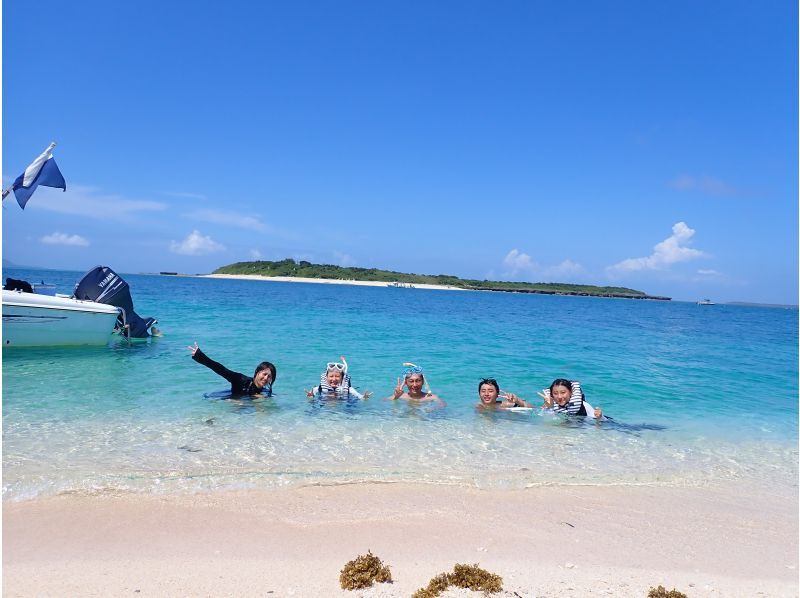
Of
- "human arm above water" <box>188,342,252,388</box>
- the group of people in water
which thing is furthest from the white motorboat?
"human arm above water" <box>188,342,252,388</box>

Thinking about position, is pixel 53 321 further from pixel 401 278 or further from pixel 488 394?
pixel 401 278

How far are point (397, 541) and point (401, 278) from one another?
164 meters

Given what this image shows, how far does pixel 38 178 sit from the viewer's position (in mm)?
13898

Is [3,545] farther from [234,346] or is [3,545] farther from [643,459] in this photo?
[234,346]

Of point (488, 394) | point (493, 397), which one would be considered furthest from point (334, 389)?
point (493, 397)

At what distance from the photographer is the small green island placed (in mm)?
162000

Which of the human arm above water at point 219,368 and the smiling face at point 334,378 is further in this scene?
the smiling face at point 334,378

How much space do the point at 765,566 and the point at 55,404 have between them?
36.0 feet

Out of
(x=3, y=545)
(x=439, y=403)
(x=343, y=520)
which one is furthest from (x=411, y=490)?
(x=439, y=403)

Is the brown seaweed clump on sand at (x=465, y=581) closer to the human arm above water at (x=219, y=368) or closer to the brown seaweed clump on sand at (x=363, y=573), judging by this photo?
the brown seaweed clump on sand at (x=363, y=573)

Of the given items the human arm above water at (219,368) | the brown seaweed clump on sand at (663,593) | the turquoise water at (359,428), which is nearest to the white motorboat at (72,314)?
the turquoise water at (359,428)

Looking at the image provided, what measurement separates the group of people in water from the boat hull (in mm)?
7778

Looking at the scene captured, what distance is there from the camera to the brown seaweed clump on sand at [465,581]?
370 cm

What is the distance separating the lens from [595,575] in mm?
4164
